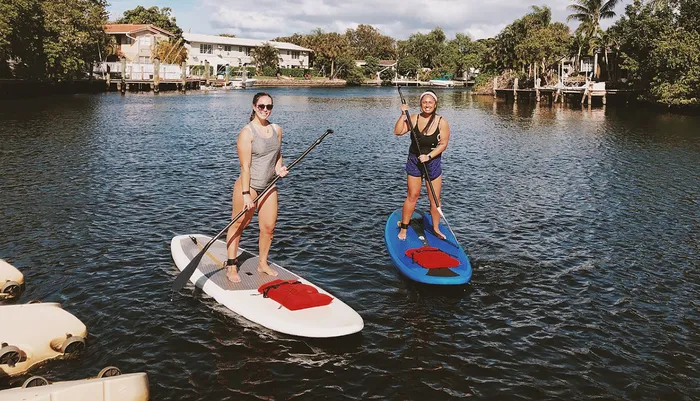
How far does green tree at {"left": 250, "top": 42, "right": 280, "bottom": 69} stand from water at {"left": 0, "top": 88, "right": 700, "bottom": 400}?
353ft

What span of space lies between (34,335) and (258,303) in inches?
127

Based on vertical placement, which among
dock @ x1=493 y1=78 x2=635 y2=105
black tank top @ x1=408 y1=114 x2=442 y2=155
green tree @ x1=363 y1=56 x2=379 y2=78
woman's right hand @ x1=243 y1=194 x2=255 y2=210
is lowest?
woman's right hand @ x1=243 y1=194 x2=255 y2=210

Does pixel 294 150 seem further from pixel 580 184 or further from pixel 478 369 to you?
pixel 478 369

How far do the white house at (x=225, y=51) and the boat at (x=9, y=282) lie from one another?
118976 mm

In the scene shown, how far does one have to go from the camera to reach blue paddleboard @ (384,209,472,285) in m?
10.5

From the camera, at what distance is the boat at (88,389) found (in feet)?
20.8

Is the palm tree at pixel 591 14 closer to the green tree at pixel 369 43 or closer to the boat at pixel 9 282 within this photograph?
the boat at pixel 9 282

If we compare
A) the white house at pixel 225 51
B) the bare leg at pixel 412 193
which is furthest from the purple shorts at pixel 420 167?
the white house at pixel 225 51

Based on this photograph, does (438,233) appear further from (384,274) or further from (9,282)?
(9,282)

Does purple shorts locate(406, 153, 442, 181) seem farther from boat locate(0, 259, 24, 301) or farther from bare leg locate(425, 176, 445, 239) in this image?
boat locate(0, 259, 24, 301)

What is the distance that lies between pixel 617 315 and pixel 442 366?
3894 millimetres

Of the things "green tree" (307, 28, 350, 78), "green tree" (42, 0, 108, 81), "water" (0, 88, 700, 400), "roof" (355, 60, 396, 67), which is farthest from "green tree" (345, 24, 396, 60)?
"water" (0, 88, 700, 400)

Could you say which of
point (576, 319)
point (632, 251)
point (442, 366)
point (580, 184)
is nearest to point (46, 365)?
point (442, 366)

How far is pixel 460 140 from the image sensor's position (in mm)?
37719
